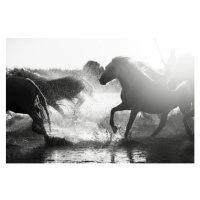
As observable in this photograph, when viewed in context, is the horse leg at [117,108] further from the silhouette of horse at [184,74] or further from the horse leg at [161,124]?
the silhouette of horse at [184,74]

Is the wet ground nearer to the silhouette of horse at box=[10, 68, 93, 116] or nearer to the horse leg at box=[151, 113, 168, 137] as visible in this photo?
the horse leg at box=[151, 113, 168, 137]

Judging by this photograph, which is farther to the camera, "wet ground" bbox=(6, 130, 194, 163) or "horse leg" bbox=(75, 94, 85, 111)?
"horse leg" bbox=(75, 94, 85, 111)

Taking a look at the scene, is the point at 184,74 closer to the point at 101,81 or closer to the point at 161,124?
the point at 161,124

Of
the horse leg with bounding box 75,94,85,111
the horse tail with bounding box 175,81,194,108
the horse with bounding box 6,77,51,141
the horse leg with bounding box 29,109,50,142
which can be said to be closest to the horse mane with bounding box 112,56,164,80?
the horse tail with bounding box 175,81,194,108

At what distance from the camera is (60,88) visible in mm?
8930

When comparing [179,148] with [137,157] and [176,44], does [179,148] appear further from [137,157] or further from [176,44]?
[176,44]

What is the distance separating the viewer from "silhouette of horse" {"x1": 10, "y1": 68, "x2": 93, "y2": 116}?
865 centimetres

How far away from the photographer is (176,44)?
26.8 ft

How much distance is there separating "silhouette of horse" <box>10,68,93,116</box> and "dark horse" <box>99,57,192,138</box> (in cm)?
57

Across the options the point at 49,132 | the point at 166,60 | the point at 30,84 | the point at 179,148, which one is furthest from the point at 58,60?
the point at 179,148

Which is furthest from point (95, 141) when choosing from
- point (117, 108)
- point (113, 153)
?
point (117, 108)

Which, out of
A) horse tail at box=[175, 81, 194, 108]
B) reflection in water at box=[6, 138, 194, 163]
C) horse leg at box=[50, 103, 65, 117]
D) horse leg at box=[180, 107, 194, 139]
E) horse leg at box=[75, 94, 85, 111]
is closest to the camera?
reflection in water at box=[6, 138, 194, 163]

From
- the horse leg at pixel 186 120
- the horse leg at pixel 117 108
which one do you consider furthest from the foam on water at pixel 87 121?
the horse leg at pixel 186 120

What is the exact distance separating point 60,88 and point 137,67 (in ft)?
5.06
